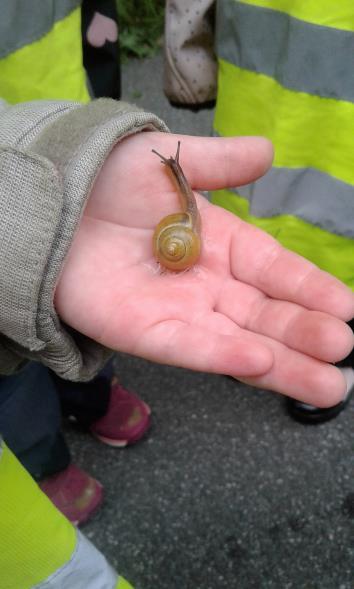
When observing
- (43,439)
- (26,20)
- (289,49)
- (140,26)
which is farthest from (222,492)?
(140,26)

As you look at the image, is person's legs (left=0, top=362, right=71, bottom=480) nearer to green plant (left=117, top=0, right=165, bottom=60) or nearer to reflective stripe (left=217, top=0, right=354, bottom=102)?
reflective stripe (left=217, top=0, right=354, bottom=102)

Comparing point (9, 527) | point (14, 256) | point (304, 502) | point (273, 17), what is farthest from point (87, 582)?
point (273, 17)

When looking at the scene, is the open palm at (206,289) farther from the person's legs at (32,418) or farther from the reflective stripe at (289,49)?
the person's legs at (32,418)

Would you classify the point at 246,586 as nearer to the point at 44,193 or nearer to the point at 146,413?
the point at 146,413

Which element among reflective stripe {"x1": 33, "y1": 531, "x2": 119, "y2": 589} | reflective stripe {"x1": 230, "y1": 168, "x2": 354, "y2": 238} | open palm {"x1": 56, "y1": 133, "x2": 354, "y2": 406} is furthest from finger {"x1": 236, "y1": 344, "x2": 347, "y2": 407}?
reflective stripe {"x1": 230, "y1": 168, "x2": 354, "y2": 238}

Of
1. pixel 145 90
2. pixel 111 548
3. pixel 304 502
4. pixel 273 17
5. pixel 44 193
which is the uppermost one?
pixel 273 17

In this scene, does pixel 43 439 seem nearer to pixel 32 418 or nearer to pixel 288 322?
pixel 32 418
